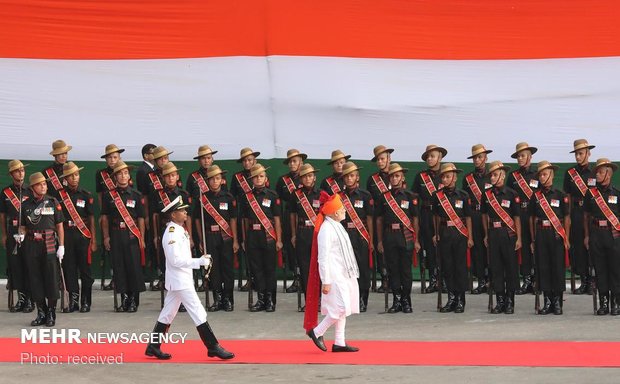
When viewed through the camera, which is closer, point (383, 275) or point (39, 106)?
point (383, 275)

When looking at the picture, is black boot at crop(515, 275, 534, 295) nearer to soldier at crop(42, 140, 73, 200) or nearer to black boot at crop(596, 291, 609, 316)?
black boot at crop(596, 291, 609, 316)

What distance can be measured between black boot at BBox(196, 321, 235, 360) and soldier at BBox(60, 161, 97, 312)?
422 centimetres

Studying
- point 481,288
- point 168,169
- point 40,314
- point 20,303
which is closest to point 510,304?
point 481,288

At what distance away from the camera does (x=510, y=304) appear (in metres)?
16.1

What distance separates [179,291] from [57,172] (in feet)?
16.1

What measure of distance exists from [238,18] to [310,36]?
105 centimetres

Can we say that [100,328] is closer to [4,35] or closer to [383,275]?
[383,275]

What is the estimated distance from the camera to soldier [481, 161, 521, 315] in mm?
16000

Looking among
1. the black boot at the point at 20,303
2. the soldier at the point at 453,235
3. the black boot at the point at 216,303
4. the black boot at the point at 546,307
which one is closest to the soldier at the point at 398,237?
the soldier at the point at 453,235

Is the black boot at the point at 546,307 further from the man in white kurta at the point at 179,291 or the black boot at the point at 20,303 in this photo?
the black boot at the point at 20,303

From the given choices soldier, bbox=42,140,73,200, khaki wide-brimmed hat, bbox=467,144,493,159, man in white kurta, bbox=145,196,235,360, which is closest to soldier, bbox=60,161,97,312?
soldier, bbox=42,140,73,200

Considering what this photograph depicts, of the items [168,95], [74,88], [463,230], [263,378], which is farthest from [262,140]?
[263,378]

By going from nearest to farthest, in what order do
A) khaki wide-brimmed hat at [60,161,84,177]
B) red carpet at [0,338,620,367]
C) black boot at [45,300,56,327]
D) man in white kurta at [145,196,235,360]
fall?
red carpet at [0,338,620,367], man in white kurta at [145,196,235,360], black boot at [45,300,56,327], khaki wide-brimmed hat at [60,161,84,177]

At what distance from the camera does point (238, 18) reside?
63.7ft
